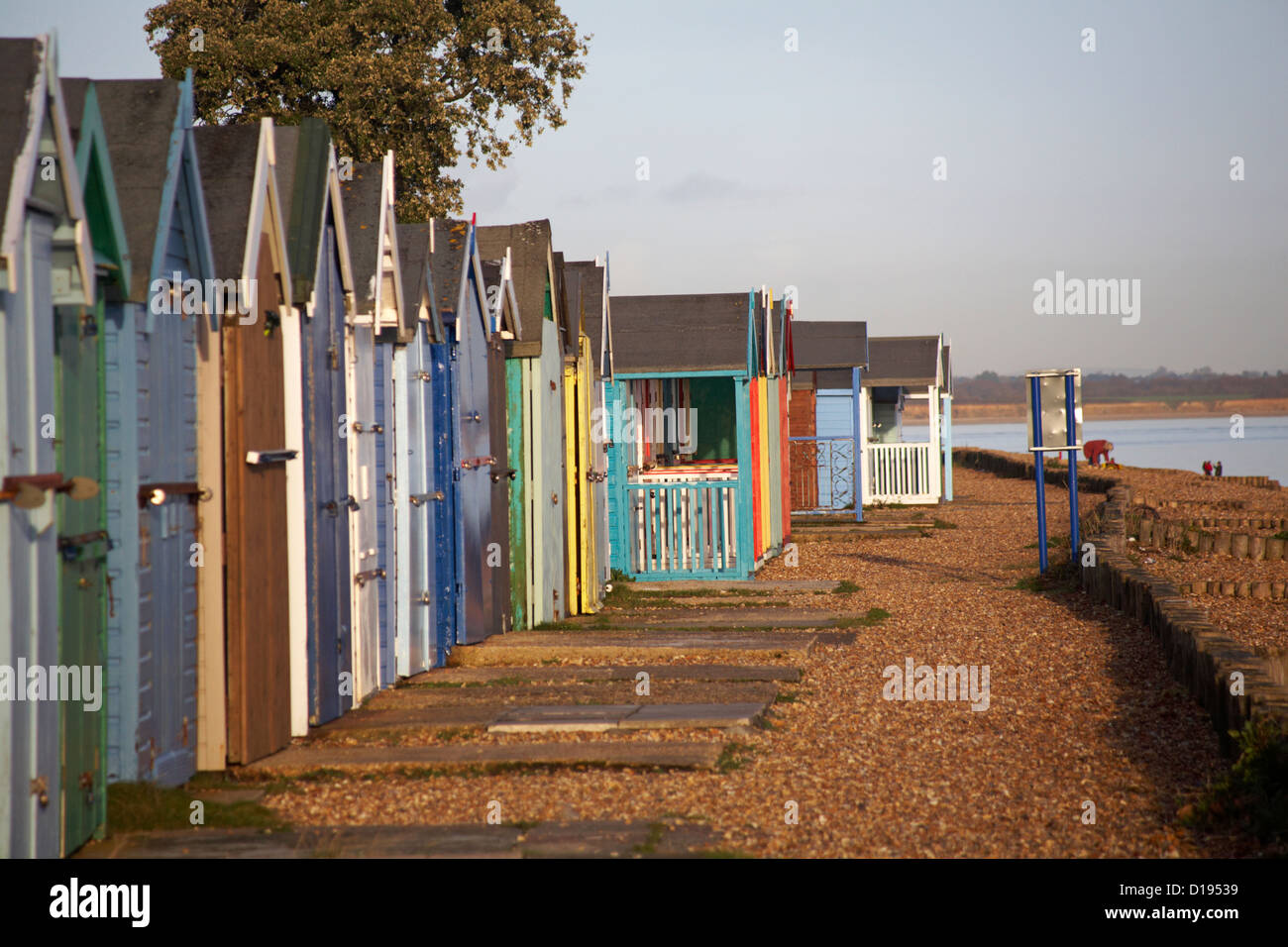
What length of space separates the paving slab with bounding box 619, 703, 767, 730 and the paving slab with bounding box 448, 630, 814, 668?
2.02m

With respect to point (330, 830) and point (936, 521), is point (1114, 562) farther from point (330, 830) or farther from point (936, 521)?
point (936, 521)

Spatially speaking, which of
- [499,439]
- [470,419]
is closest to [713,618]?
[499,439]

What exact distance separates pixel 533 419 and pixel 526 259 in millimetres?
1473

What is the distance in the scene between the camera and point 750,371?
1656 centimetres

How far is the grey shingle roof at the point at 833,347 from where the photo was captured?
2595cm

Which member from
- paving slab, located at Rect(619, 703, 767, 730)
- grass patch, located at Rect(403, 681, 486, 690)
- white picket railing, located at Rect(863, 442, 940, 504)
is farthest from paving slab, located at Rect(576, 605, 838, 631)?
white picket railing, located at Rect(863, 442, 940, 504)

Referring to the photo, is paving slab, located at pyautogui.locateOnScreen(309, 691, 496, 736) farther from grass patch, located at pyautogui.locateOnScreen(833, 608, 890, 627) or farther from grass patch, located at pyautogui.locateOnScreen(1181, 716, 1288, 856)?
grass patch, located at pyautogui.locateOnScreen(833, 608, 890, 627)

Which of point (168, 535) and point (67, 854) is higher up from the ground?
point (168, 535)

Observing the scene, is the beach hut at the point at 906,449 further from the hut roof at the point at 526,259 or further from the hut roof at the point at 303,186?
the hut roof at the point at 303,186

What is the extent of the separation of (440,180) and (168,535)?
21.0 meters
